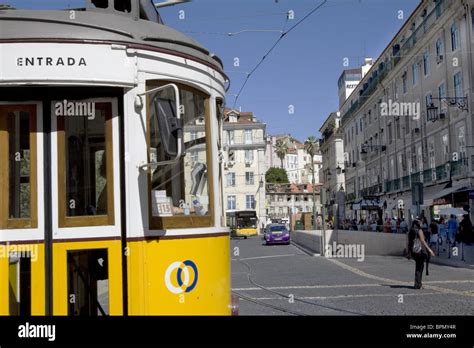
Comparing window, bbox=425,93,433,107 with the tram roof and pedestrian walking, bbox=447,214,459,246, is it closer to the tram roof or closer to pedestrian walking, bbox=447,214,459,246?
pedestrian walking, bbox=447,214,459,246

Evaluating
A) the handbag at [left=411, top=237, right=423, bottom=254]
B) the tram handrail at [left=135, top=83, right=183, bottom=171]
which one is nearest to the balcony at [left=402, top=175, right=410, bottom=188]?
the handbag at [left=411, top=237, right=423, bottom=254]

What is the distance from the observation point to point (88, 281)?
14.2ft

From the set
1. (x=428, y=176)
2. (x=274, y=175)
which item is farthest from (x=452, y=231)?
(x=274, y=175)

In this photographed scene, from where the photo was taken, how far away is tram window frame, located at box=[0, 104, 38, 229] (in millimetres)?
3934

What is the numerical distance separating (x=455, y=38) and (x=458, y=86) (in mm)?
2664

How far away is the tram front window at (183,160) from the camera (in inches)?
160

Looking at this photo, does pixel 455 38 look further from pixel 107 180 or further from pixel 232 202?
pixel 232 202

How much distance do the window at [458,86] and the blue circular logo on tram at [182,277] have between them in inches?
1305

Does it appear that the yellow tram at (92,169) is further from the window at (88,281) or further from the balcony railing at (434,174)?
the balcony railing at (434,174)

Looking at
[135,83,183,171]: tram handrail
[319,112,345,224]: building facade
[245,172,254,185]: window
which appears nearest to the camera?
[135,83,183,171]: tram handrail

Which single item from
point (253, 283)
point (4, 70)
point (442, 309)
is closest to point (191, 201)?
point (4, 70)

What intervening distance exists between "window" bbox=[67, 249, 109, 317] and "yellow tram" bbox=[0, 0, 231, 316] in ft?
0.04

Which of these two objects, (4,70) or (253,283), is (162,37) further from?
(253,283)

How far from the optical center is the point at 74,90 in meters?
4.02
